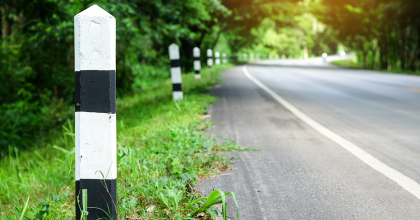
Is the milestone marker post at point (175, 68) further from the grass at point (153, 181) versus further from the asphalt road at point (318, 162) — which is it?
the grass at point (153, 181)

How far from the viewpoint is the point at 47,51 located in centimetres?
1207

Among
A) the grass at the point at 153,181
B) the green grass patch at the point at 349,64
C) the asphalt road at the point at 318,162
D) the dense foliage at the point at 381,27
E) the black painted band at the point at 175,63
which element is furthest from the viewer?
the green grass patch at the point at 349,64

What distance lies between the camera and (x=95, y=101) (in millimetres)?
1984

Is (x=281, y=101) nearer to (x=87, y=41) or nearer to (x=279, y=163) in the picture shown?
(x=279, y=163)

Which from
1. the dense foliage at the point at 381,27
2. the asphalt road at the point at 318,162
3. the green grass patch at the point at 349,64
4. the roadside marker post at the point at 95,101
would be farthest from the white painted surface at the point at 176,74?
the green grass patch at the point at 349,64

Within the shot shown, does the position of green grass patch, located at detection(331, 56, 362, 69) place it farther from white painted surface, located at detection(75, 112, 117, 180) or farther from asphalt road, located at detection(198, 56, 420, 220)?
white painted surface, located at detection(75, 112, 117, 180)

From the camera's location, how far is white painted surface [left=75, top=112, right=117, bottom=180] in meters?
1.99

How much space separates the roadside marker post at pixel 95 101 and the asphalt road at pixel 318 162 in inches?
35.5

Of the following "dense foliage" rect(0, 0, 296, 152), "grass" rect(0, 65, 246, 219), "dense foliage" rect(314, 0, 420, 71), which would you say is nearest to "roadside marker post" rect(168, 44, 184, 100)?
"dense foliage" rect(0, 0, 296, 152)

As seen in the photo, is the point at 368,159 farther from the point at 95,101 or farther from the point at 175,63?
the point at 175,63

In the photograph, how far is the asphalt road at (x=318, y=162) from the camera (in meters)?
2.59

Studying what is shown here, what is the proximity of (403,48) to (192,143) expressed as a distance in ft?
72.6

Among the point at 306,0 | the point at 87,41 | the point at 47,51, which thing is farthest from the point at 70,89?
the point at 306,0

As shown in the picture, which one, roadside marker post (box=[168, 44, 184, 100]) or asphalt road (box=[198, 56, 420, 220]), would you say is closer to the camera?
asphalt road (box=[198, 56, 420, 220])
